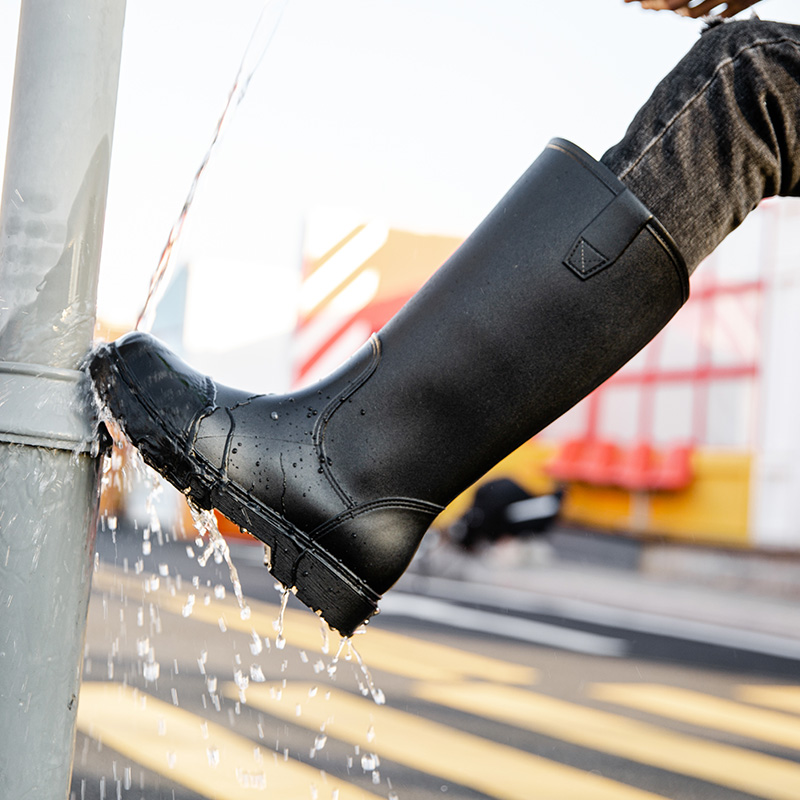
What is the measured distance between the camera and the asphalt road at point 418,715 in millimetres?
2248

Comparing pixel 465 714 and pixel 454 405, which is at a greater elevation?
pixel 454 405

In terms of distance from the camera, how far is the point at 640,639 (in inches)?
233

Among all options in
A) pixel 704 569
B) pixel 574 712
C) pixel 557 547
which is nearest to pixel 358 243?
pixel 557 547

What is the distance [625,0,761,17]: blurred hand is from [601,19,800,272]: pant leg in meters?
0.18

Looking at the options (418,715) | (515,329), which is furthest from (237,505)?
(418,715)

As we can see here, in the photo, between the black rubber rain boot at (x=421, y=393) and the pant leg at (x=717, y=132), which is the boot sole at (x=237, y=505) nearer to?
the black rubber rain boot at (x=421, y=393)

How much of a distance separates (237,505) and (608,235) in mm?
452

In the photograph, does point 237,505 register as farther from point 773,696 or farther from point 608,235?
point 773,696

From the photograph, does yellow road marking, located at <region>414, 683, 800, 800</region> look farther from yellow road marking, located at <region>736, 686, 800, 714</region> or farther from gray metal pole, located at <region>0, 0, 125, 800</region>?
gray metal pole, located at <region>0, 0, 125, 800</region>

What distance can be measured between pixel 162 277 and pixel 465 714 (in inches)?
91.0

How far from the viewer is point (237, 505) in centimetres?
105

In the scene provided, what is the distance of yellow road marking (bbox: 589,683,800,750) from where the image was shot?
3.20 m

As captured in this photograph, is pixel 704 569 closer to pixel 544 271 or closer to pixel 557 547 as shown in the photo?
pixel 557 547

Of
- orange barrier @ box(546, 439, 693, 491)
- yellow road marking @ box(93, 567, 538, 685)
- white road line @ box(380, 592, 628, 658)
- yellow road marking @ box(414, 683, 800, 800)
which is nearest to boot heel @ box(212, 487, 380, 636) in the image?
yellow road marking @ box(414, 683, 800, 800)
